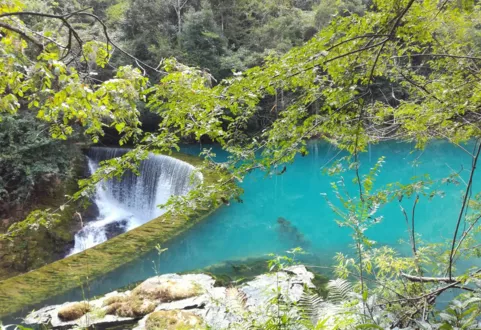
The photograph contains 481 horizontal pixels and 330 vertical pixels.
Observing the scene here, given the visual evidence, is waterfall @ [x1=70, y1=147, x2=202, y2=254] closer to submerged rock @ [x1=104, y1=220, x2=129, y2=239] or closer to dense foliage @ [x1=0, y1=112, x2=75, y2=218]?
submerged rock @ [x1=104, y1=220, x2=129, y2=239]

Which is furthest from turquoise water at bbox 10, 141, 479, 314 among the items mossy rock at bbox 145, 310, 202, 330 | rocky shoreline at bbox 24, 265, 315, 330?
mossy rock at bbox 145, 310, 202, 330

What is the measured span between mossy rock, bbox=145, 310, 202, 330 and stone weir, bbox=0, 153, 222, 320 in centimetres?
90

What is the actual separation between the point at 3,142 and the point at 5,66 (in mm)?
6059

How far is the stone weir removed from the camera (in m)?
4.44

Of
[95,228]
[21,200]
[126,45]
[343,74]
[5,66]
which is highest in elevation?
[126,45]

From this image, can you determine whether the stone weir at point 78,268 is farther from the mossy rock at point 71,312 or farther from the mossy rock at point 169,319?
the mossy rock at point 169,319

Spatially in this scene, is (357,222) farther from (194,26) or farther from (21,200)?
(194,26)

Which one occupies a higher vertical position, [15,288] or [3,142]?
[3,142]

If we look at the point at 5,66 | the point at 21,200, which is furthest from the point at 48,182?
the point at 5,66

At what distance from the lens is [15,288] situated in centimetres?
462

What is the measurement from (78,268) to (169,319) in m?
2.34

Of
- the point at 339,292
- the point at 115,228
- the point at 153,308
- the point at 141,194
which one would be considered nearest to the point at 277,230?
the point at 153,308

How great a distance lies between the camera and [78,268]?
512cm

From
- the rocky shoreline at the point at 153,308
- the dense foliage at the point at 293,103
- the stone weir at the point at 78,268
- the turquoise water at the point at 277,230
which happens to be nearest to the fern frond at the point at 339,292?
the dense foliage at the point at 293,103
